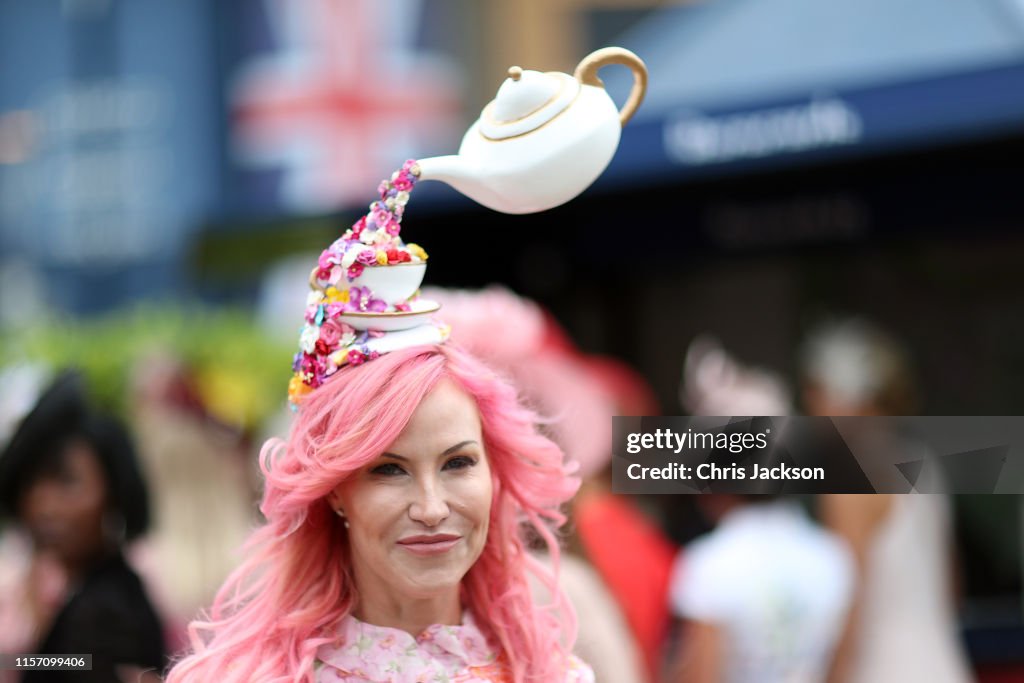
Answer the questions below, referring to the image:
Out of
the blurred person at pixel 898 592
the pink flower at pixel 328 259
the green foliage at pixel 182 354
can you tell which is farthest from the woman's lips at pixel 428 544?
the green foliage at pixel 182 354

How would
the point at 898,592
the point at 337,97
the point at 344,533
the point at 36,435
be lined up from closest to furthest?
the point at 344,533, the point at 36,435, the point at 898,592, the point at 337,97

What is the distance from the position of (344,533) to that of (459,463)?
28 cm

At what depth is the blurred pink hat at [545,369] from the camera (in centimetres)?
349

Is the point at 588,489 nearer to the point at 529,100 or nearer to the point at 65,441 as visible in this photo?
the point at 65,441

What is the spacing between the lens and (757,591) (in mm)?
4512

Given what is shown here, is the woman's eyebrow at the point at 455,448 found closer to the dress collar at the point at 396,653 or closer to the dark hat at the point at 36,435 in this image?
the dress collar at the point at 396,653

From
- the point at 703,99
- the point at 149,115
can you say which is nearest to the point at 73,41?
the point at 149,115

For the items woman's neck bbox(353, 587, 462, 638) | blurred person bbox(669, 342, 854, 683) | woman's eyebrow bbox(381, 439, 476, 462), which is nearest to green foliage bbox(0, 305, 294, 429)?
blurred person bbox(669, 342, 854, 683)

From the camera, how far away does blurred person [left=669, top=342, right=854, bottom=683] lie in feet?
14.7

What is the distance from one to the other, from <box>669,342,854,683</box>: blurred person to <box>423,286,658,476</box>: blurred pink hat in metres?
0.40

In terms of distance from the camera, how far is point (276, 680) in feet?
7.50

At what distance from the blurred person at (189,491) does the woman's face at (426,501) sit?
10.7 ft

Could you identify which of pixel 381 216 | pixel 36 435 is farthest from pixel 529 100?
pixel 36 435

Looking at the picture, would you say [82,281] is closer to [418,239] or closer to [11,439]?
[418,239]
